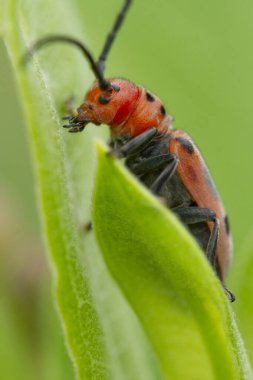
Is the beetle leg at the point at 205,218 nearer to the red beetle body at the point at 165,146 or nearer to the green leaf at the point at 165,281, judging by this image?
the red beetle body at the point at 165,146

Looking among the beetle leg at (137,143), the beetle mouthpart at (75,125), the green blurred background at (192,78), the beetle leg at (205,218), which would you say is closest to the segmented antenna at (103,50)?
the beetle mouthpart at (75,125)

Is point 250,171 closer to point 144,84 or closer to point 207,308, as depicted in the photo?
point 144,84

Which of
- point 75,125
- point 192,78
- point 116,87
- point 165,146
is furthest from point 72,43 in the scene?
point 192,78

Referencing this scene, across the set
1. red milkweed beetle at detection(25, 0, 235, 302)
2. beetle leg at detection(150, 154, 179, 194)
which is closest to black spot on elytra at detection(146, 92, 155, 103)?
red milkweed beetle at detection(25, 0, 235, 302)

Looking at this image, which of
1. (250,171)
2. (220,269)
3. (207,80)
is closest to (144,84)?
(207,80)

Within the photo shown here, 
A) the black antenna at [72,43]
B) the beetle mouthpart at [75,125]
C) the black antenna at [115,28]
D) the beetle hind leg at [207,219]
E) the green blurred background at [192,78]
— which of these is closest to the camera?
the black antenna at [72,43]

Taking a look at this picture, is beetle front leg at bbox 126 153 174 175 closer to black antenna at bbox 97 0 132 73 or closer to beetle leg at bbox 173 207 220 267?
beetle leg at bbox 173 207 220 267

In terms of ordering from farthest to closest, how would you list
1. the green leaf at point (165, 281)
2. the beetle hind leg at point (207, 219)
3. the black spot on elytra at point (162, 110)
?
1. the black spot on elytra at point (162, 110)
2. the beetle hind leg at point (207, 219)
3. the green leaf at point (165, 281)
